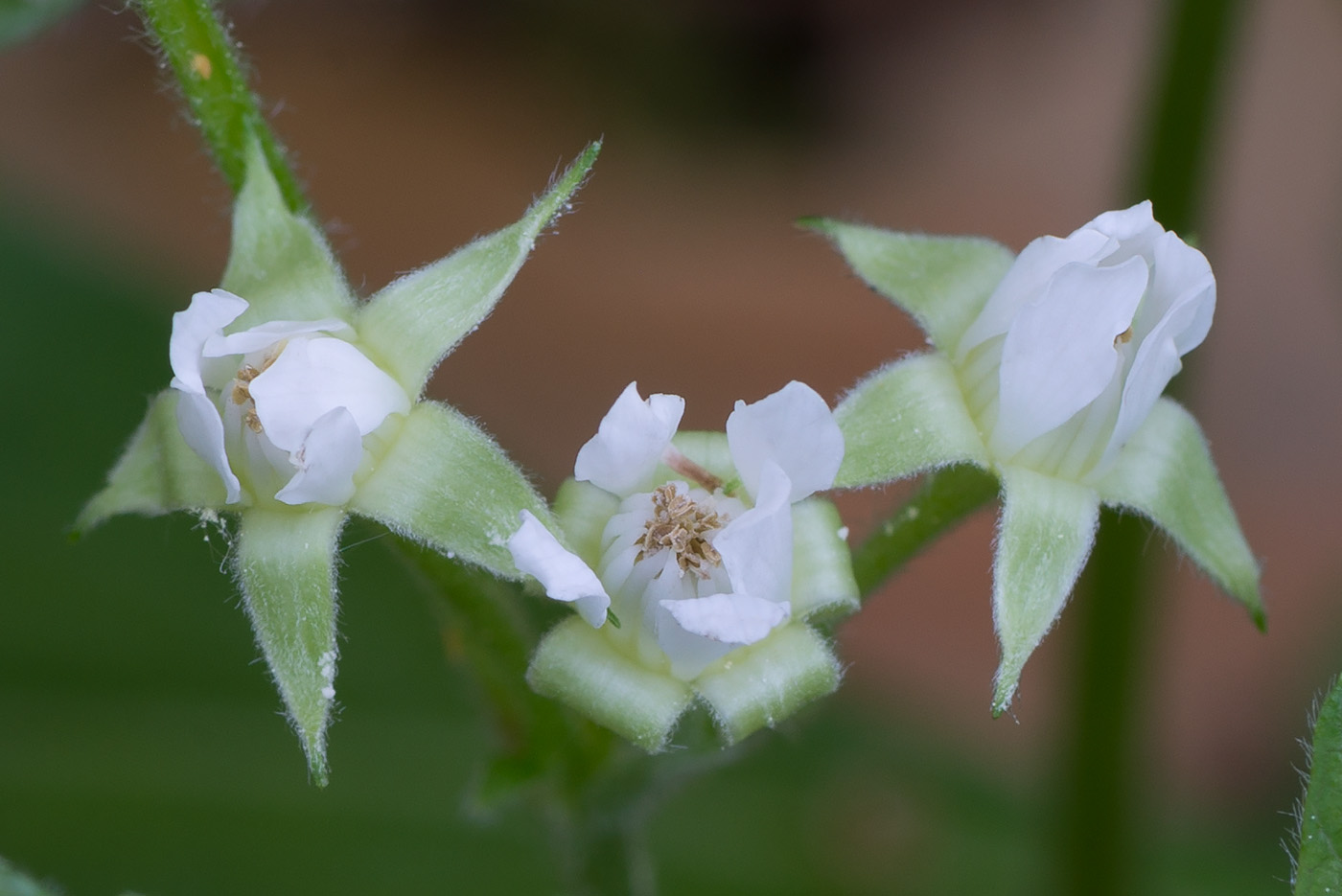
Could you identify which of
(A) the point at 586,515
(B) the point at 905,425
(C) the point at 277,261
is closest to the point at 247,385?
(C) the point at 277,261

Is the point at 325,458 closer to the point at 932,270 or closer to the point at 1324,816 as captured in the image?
the point at 932,270

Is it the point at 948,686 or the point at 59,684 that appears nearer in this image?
the point at 59,684

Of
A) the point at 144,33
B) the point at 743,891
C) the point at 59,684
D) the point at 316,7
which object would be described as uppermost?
the point at 144,33

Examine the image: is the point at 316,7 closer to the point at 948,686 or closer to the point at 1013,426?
the point at 948,686

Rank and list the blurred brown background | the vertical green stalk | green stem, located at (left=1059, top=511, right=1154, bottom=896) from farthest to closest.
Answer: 1. the blurred brown background
2. green stem, located at (left=1059, top=511, right=1154, bottom=896)
3. the vertical green stalk

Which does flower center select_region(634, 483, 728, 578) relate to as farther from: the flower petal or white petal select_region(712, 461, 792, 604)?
the flower petal

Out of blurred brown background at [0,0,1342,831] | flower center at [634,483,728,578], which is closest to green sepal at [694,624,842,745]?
flower center at [634,483,728,578]

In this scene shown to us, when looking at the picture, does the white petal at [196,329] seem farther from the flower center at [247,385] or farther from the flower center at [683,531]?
the flower center at [683,531]

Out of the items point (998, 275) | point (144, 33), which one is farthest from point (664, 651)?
point (144, 33)
